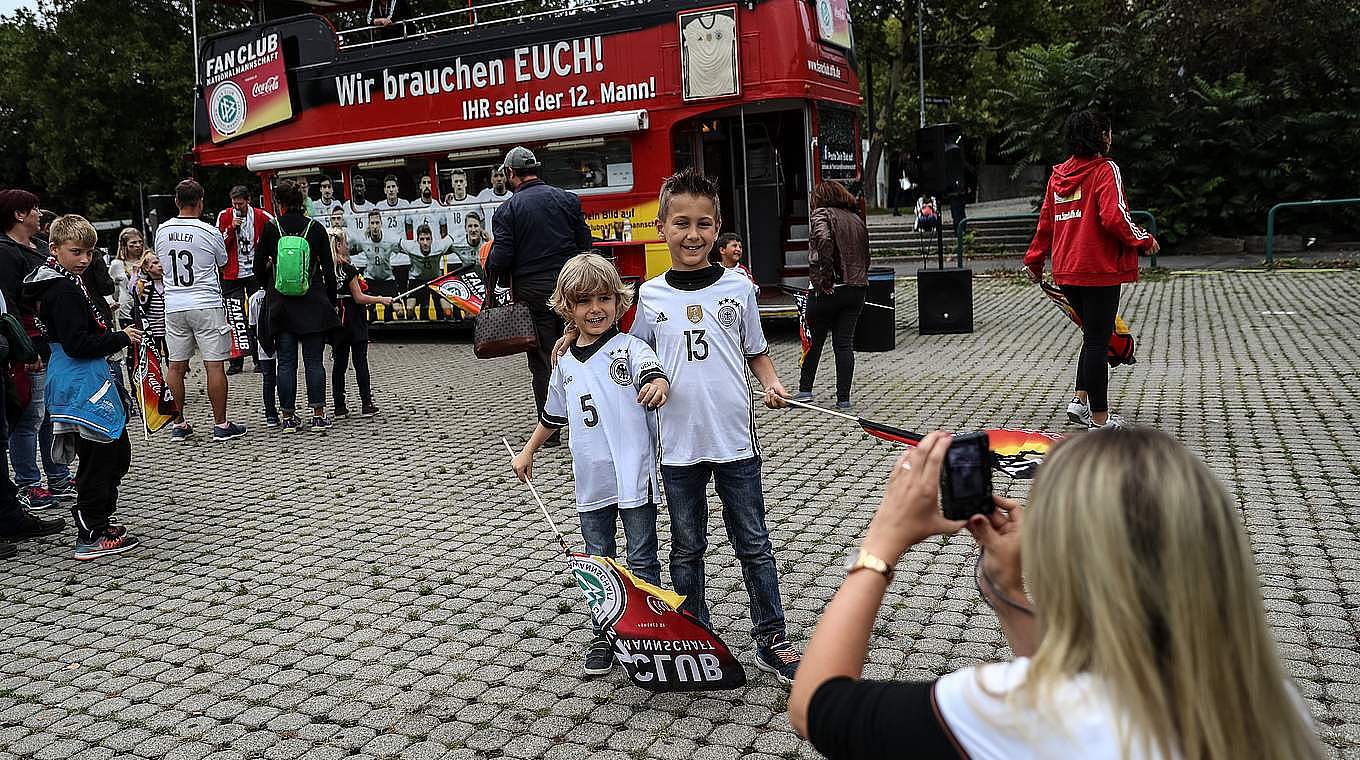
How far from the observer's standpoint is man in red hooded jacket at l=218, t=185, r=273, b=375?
426 inches

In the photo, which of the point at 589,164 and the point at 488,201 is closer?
the point at 589,164

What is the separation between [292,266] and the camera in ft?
28.9

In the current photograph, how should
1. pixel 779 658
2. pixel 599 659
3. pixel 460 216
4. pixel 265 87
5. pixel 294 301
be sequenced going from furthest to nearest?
pixel 265 87 → pixel 460 216 → pixel 294 301 → pixel 599 659 → pixel 779 658

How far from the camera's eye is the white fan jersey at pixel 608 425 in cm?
A: 405

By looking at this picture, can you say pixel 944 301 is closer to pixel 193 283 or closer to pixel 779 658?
pixel 193 283

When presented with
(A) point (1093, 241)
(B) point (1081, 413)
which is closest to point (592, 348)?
(A) point (1093, 241)

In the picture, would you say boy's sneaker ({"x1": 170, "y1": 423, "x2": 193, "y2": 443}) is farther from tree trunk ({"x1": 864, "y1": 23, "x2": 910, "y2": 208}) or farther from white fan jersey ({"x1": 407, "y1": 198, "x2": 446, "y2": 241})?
tree trunk ({"x1": 864, "y1": 23, "x2": 910, "y2": 208})

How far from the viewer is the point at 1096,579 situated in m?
1.41

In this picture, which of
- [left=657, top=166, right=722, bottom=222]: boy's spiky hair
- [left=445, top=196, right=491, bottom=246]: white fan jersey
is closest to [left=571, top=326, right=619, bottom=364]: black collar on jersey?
[left=657, top=166, right=722, bottom=222]: boy's spiky hair

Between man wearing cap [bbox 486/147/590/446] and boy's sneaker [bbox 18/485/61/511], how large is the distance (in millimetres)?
3222

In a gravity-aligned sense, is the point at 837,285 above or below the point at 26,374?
above

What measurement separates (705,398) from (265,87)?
13654 millimetres

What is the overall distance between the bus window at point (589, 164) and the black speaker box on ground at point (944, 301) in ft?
12.1

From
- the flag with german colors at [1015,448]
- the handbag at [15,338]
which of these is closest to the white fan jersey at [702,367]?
the flag with german colors at [1015,448]
